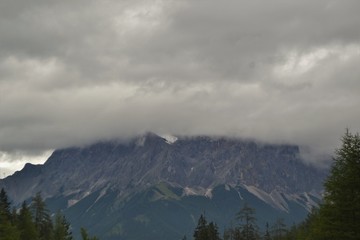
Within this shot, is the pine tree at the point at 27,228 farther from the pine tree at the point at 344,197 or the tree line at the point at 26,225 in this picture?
the pine tree at the point at 344,197

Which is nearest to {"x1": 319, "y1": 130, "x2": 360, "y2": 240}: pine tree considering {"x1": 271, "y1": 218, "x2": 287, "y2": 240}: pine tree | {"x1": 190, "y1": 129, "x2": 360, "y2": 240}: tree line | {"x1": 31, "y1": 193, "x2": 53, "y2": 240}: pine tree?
{"x1": 190, "y1": 129, "x2": 360, "y2": 240}: tree line

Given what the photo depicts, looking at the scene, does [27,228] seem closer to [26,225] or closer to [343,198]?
[26,225]

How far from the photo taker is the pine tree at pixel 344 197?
30.5 m

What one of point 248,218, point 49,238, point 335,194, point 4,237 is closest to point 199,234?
point 248,218

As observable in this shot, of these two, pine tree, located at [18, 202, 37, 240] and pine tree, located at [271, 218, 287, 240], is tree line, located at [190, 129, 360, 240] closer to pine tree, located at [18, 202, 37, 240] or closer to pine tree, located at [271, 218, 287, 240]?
pine tree, located at [18, 202, 37, 240]

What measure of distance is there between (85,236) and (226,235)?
65343 mm

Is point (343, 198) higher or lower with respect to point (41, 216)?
lower

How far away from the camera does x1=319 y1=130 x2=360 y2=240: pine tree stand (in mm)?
30500

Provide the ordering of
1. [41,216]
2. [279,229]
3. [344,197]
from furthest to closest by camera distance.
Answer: [279,229] → [41,216] → [344,197]

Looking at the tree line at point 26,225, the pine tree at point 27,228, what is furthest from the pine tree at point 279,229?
the pine tree at point 27,228

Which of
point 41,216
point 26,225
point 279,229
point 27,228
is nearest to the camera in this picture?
point 27,228

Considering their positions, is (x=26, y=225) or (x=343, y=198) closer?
(x=343, y=198)

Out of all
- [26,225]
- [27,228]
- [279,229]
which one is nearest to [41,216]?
[26,225]

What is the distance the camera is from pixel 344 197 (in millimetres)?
31094
